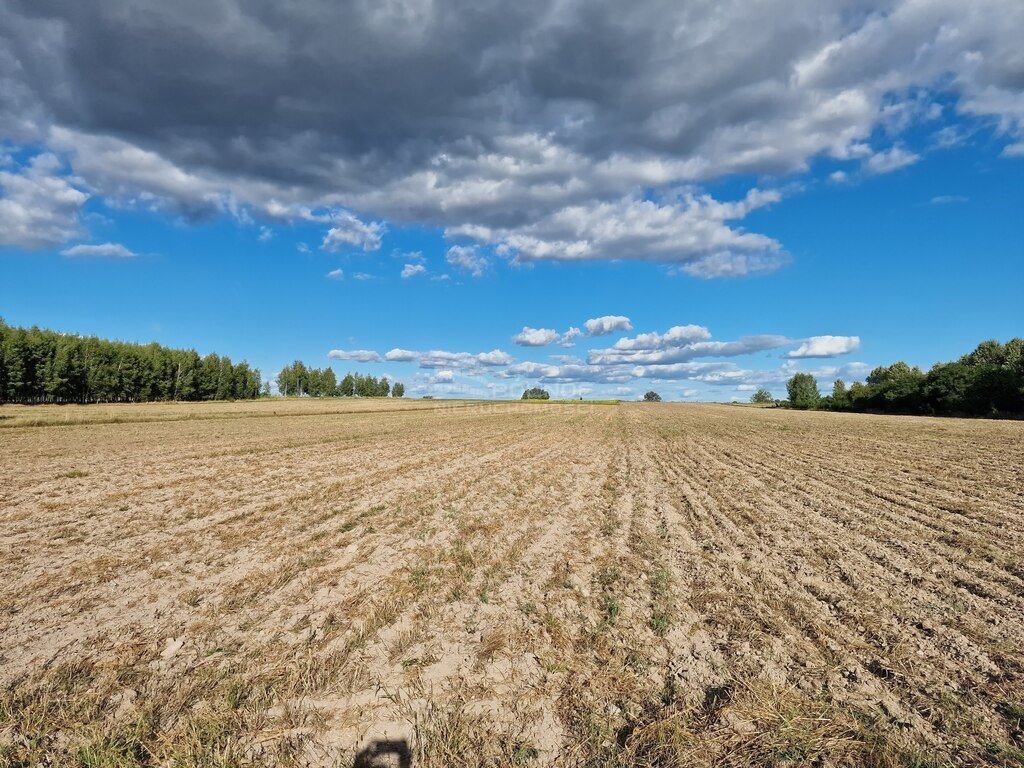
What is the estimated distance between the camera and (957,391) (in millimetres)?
70875

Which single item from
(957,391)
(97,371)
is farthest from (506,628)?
(97,371)

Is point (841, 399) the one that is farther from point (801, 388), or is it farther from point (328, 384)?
point (328, 384)

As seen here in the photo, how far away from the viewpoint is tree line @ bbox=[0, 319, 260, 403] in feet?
253

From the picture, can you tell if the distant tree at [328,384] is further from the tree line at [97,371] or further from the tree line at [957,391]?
the tree line at [957,391]

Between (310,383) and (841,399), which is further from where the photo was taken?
(310,383)

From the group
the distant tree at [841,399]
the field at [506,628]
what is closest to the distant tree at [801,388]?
the distant tree at [841,399]

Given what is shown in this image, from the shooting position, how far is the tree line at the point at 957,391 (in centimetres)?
6556

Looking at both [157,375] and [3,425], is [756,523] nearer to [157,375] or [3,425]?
[3,425]

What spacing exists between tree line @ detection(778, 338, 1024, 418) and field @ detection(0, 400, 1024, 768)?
75144mm

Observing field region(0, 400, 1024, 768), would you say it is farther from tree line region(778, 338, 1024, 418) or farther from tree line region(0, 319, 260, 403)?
tree line region(0, 319, 260, 403)

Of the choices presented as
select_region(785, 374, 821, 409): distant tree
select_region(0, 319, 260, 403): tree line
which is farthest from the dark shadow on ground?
select_region(785, 374, 821, 409): distant tree

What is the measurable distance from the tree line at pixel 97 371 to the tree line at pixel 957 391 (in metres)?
142

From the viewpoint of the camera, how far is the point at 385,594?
6.45 metres

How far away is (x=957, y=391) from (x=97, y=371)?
142 metres
